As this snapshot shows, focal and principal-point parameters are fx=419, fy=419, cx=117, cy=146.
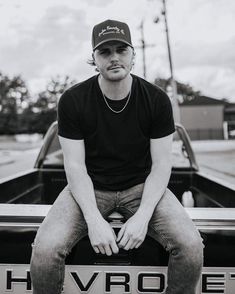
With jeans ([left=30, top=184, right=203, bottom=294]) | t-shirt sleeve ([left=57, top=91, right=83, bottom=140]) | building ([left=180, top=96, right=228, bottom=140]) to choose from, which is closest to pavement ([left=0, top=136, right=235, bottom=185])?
jeans ([left=30, top=184, right=203, bottom=294])

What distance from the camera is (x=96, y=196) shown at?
2.34m

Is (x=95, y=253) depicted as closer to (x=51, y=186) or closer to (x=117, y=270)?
(x=117, y=270)

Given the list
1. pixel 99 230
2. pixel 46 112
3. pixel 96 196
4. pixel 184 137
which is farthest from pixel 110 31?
pixel 46 112

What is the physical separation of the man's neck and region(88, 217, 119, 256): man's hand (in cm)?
76

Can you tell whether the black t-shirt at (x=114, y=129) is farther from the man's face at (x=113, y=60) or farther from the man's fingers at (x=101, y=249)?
the man's fingers at (x=101, y=249)

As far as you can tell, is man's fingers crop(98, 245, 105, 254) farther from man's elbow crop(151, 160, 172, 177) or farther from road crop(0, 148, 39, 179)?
road crop(0, 148, 39, 179)

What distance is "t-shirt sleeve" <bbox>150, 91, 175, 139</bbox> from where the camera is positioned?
7.70 ft

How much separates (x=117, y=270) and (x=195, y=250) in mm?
375

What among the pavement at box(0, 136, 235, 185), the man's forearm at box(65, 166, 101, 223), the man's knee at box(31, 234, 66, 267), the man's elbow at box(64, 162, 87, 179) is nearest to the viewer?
the man's knee at box(31, 234, 66, 267)

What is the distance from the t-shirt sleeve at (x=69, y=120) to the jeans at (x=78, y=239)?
1.37ft

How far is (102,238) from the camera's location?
1.92 metres

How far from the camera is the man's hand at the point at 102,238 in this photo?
192 centimetres

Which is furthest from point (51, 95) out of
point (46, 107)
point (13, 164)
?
point (13, 164)

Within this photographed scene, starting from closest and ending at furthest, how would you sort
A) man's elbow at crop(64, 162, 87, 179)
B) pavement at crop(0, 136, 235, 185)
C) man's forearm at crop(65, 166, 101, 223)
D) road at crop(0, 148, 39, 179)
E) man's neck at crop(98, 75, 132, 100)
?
1. man's forearm at crop(65, 166, 101, 223)
2. man's elbow at crop(64, 162, 87, 179)
3. man's neck at crop(98, 75, 132, 100)
4. pavement at crop(0, 136, 235, 185)
5. road at crop(0, 148, 39, 179)
